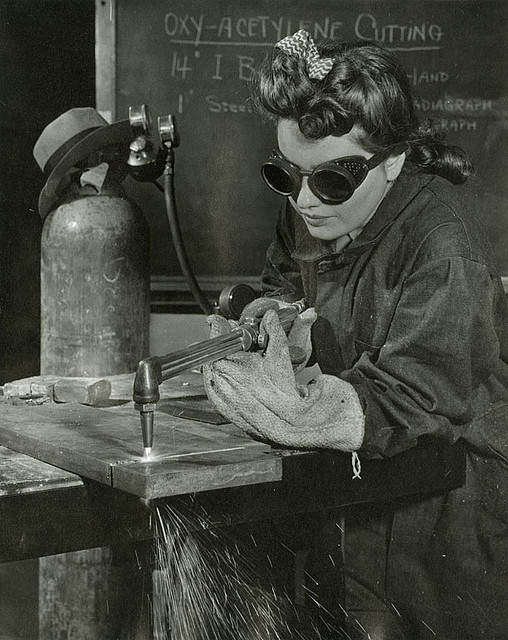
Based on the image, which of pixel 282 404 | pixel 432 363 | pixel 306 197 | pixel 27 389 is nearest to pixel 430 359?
pixel 432 363

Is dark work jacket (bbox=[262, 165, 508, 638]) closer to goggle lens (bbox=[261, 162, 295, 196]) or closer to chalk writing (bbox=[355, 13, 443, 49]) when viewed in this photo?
goggle lens (bbox=[261, 162, 295, 196])

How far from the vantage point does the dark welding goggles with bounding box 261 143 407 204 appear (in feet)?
4.51

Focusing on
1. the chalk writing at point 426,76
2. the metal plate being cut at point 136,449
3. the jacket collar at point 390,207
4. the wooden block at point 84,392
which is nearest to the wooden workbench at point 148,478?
the metal plate being cut at point 136,449

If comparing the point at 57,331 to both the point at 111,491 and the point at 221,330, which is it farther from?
the point at 111,491

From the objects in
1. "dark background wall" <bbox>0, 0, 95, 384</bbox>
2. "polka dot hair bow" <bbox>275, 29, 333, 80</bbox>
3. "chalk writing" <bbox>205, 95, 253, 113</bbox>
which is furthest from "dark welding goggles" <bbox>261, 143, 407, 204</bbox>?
"dark background wall" <bbox>0, 0, 95, 384</bbox>

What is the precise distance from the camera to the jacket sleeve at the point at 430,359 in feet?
4.06

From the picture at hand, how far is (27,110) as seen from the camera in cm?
224

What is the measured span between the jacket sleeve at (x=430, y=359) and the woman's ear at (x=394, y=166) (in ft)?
0.69

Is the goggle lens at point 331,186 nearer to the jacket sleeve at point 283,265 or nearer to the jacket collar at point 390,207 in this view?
the jacket collar at point 390,207

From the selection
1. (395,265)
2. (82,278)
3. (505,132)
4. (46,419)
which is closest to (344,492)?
(395,265)

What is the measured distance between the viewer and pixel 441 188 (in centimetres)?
148

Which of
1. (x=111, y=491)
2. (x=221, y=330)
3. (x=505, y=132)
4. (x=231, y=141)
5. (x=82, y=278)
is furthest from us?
(x=231, y=141)

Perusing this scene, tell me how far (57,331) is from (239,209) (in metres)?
0.67

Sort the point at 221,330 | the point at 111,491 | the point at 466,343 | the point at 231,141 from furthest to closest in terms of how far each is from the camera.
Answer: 1. the point at 231,141
2. the point at 221,330
3. the point at 466,343
4. the point at 111,491
